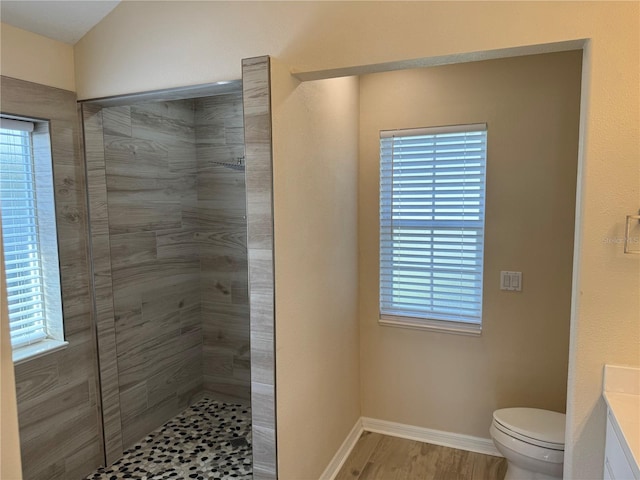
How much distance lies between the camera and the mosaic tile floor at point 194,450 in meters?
2.60

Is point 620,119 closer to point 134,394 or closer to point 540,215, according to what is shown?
point 540,215

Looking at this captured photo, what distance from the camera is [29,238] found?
2.29m

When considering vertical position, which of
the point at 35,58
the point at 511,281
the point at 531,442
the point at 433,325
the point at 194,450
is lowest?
the point at 194,450

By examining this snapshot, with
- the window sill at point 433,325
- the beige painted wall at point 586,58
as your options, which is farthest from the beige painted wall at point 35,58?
the window sill at point 433,325

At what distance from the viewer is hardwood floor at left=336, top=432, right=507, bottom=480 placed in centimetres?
257

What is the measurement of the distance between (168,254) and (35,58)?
144 centimetres

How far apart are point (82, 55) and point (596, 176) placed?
2.50 m

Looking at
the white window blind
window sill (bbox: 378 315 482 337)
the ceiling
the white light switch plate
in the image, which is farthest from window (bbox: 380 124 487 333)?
the white window blind

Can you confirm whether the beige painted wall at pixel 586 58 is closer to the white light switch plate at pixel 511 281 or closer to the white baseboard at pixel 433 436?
the white light switch plate at pixel 511 281

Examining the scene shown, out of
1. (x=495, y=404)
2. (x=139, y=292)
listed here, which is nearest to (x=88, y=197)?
(x=139, y=292)

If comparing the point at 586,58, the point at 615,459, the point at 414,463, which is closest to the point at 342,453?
the point at 414,463

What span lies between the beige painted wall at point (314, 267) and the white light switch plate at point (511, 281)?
0.91m

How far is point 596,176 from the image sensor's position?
5.24 feet

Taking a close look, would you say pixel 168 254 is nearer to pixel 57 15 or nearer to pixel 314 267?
pixel 314 267
